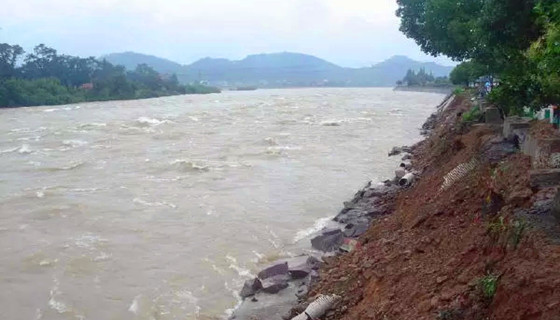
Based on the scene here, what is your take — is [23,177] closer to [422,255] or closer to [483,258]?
[422,255]

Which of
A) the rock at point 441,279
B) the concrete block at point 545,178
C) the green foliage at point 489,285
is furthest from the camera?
the concrete block at point 545,178

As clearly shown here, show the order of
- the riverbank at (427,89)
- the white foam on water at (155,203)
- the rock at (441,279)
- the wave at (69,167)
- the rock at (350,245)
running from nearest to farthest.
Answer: the rock at (441,279), the rock at (350,245), the white foam on water at (155,203), the wave at (69,167), the riverbank at (427,89)

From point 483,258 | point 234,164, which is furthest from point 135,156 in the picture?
point 483,258

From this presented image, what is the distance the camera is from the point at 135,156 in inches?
897

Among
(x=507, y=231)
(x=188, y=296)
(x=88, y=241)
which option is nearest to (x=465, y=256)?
(x=507, y=231)

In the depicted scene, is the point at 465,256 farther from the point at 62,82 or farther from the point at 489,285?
the point at 62,82

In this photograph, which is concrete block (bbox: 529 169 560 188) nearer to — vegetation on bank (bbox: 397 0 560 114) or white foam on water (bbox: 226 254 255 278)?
vegetation on bank (bbox: 397 0 560 114)

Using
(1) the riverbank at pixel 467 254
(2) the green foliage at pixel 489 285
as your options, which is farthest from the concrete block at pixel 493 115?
(2) the green foliage at pixel 489 285

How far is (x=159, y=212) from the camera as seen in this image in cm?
1366

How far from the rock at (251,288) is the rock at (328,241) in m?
2.04

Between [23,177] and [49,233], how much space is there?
7491mm

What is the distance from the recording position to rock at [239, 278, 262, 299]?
8.42 m

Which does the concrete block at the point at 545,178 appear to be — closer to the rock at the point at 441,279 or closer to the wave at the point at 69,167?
the rock at the point at 441,279

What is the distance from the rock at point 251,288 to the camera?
27.6ft
